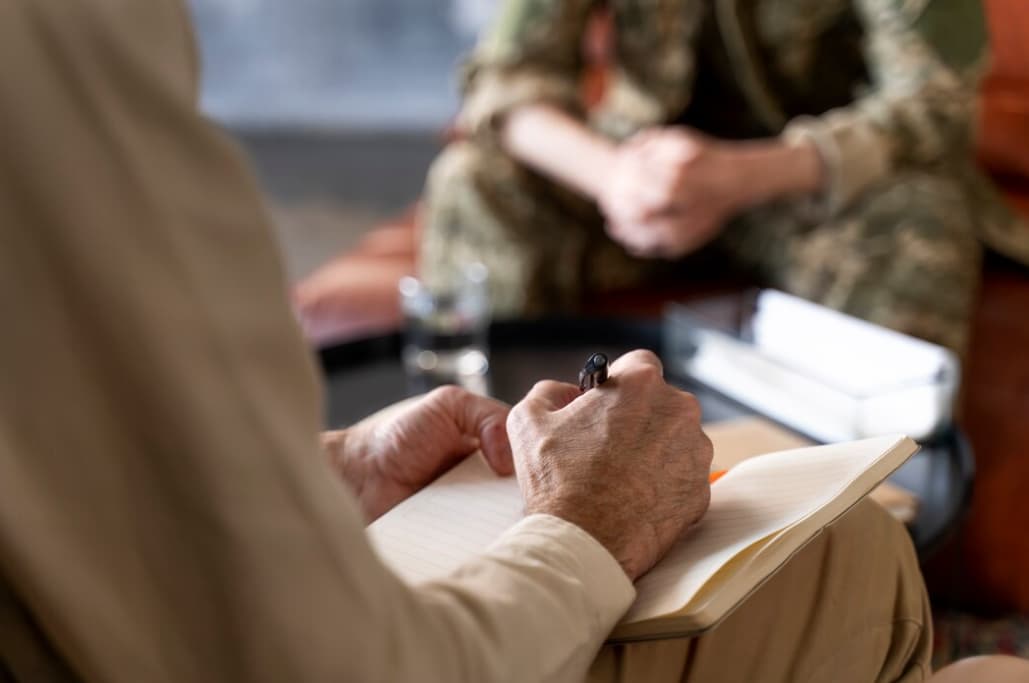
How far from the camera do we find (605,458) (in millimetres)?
504

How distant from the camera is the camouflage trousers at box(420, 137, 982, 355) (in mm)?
1155

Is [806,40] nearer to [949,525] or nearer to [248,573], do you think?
[949,525]

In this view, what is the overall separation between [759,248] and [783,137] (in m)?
0.15

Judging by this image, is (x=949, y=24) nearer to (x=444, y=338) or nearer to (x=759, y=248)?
(x=759, y=248)

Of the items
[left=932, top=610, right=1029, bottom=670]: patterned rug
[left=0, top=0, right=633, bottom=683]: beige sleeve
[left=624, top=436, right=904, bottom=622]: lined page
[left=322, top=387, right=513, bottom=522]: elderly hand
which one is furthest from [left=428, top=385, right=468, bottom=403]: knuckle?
[left=932, top=610, right=1029, bottom=670]: patterned rug

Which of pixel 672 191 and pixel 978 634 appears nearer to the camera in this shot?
pixel 978 634

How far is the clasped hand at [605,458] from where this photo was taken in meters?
0.49

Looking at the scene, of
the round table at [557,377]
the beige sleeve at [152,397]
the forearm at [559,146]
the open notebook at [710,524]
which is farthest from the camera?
the forearm at [559,146]

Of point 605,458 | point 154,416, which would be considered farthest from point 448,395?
point 154,416

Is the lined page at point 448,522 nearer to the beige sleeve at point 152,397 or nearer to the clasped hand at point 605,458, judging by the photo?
the clasped hand at point 605,458

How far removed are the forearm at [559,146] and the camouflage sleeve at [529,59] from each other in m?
0.02

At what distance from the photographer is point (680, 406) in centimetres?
53

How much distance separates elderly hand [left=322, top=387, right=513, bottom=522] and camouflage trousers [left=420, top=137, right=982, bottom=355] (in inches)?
27.4

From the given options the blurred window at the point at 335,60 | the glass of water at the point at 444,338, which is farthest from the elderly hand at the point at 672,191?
the blurred window at the point at 335,60
